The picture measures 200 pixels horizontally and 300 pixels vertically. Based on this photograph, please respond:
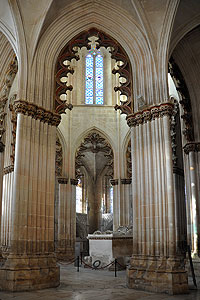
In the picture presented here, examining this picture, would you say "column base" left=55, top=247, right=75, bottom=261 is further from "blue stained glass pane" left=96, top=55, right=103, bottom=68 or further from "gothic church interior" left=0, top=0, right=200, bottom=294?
"blue stained glass pane" left=96, top=55, right=103, bottom=68

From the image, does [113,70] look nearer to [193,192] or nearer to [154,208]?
[154,208]

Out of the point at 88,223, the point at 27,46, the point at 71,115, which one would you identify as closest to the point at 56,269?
the point at 27,46

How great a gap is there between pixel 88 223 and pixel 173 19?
21.5m

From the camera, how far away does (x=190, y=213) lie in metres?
13.3

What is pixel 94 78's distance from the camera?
23.4m

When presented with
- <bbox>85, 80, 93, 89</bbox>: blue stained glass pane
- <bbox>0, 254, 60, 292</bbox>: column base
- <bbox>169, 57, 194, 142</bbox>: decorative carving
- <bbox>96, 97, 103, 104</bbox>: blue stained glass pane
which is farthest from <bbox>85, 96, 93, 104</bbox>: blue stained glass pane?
<bbox>0, 254, 60, 292</bbox>: column base

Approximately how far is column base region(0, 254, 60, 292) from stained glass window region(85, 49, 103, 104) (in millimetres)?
14665

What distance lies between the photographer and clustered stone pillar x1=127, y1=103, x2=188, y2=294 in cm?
912

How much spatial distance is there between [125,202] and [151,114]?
440 inches

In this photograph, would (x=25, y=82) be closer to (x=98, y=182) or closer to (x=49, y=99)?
(x=49, y=99)

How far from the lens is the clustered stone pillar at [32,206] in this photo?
9305mm

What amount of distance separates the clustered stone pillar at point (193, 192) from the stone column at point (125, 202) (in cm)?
758

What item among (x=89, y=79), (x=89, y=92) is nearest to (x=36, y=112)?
(x=89, y=92)

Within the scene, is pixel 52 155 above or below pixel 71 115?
below
